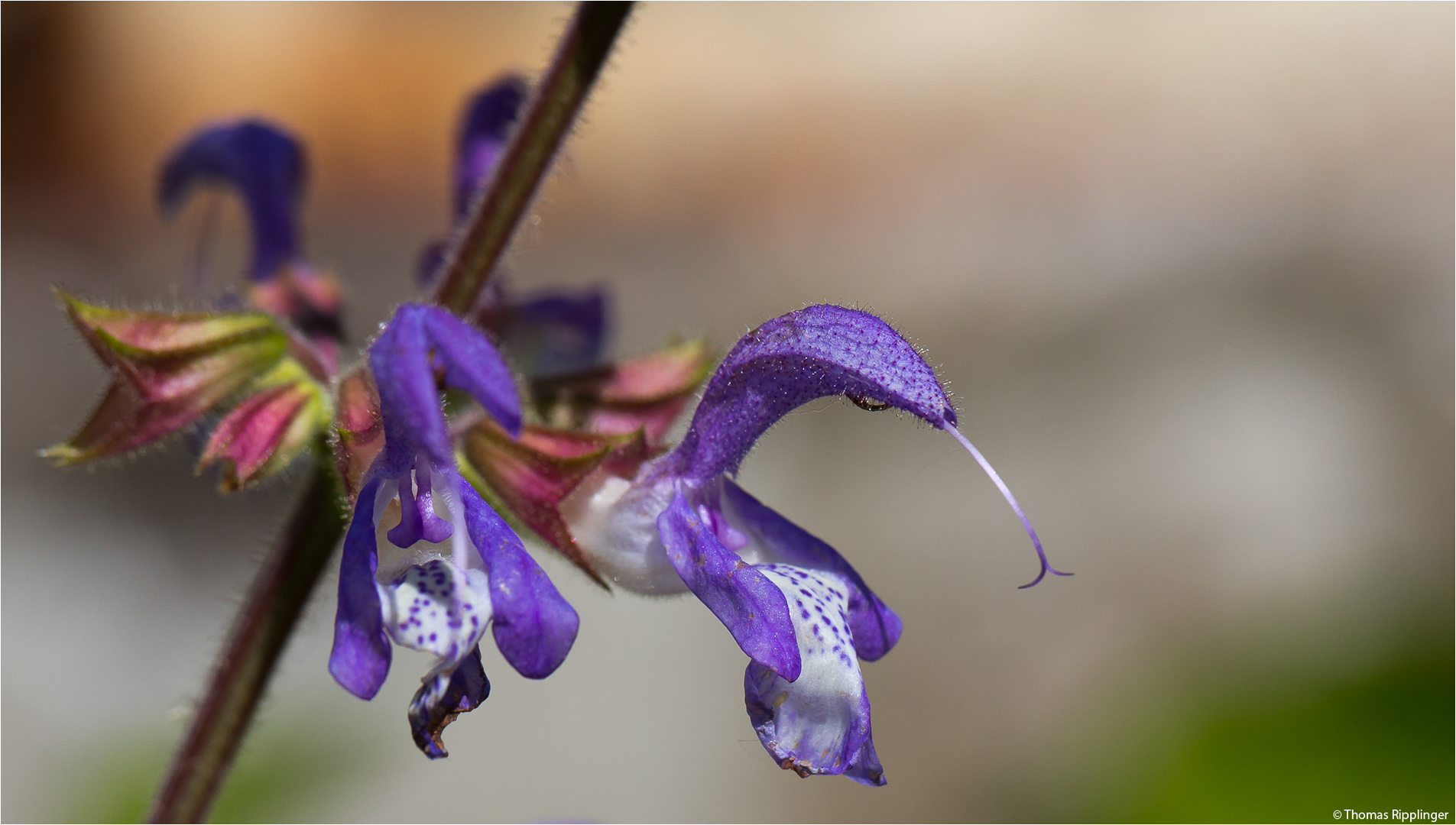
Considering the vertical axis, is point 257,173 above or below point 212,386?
above

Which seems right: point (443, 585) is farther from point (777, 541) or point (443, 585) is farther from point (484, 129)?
point (484, 129)

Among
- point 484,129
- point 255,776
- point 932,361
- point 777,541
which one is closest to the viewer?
point 777,541

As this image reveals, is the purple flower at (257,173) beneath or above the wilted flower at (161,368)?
above

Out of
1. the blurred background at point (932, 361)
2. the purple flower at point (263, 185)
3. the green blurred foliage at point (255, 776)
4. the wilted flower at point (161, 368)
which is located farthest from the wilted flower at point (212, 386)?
the green blurred foliage at point (255, 776)

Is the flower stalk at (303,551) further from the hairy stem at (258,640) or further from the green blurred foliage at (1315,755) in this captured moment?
the green blurred foliage at (1315,755)

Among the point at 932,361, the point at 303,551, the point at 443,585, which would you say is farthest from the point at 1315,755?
the point at 443,585

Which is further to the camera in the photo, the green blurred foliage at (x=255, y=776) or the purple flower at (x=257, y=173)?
the green blurred foliage at (x=255, y=776)
